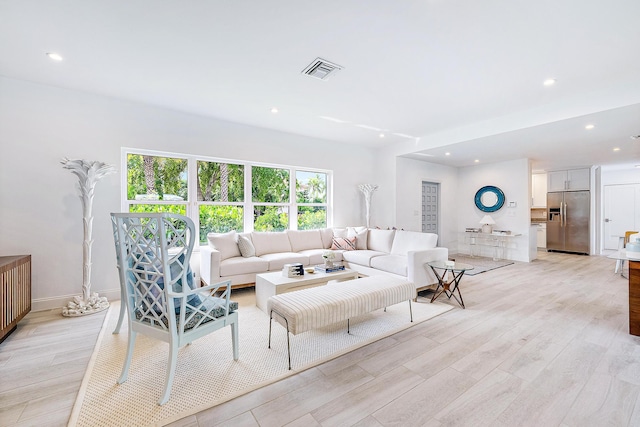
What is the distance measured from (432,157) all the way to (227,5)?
5413 mm

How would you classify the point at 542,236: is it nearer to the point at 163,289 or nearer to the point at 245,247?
the point at 245,247

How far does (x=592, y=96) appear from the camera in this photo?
330cm

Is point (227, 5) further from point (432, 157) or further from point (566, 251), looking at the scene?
point (566, 251)

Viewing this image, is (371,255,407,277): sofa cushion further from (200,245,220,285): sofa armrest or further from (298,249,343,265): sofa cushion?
(200,245,220,285): sofa armrest

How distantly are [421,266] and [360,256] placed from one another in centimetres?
103

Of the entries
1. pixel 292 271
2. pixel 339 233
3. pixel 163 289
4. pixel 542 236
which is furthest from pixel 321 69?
pixel 542 236

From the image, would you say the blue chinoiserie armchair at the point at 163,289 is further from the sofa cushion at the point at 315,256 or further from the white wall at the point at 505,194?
the white wall at the point at 505,194

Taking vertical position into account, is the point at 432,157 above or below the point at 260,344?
above

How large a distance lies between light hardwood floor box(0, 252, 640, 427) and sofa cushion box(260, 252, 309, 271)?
6.61 feet

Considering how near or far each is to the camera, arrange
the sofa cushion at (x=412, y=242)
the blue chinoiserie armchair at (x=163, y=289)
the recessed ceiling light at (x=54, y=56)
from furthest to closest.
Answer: the sofa cushion at (x=412, y=242), the recessed ceiling light at (x=54, y=56), the blue chinoiserie armchair at (x=163, y=289)

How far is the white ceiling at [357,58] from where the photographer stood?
200cm

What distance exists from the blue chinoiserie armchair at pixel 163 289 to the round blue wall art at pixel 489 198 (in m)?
6.96

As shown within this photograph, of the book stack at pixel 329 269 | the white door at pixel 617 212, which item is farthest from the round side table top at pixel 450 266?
the white door at pixel 617 212

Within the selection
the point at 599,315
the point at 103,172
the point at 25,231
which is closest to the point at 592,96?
the point at 599,315
